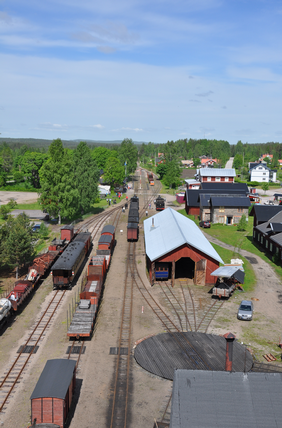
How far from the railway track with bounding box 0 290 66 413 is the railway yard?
70mm

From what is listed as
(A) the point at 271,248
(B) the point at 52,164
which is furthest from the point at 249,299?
(B) the point at 52,164

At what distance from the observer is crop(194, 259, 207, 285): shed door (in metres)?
43.3

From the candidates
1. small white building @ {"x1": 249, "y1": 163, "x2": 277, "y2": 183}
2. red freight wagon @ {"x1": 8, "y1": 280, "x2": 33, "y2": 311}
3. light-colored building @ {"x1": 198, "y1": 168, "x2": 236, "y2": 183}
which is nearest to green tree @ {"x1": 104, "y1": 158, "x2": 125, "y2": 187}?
light-colored building @ {"x1": 198, "y1": 168, "x2": 236, "y2": 183}

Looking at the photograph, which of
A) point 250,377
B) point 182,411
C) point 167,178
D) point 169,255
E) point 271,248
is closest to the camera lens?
point 182,411

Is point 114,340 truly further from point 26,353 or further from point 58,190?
point 58,190

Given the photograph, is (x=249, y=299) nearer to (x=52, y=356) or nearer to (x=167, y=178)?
(x=52, y=356)

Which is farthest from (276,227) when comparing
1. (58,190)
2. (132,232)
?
(58,190)

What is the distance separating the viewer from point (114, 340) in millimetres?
30609

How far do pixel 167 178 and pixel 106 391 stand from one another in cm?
11213

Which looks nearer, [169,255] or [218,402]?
[218,402]

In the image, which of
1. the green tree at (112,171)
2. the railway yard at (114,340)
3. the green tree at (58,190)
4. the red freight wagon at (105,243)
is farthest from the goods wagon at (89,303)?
the green tree at (112,171)

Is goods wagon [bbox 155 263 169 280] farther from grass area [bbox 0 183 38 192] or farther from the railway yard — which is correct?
grass area [bbox 0 183 38 192]

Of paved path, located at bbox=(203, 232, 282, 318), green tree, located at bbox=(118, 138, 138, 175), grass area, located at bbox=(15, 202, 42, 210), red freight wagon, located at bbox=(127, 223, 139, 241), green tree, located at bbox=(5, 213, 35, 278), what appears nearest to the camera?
paved path, located at bbox=(203, 232, 282, 318)

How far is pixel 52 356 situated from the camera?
28.0 metres
